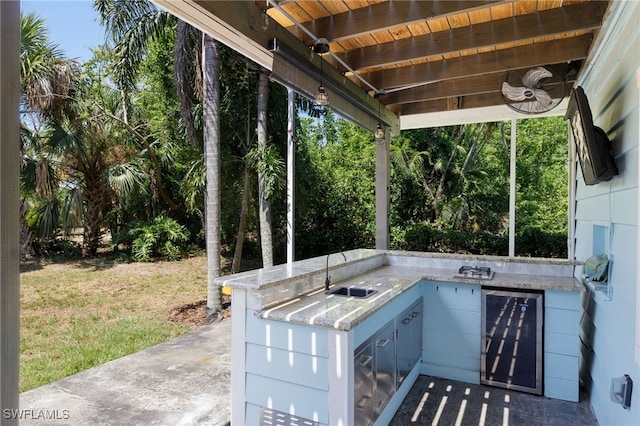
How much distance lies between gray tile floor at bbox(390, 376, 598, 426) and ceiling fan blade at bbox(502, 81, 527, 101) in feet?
8.23

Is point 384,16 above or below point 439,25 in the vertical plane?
below

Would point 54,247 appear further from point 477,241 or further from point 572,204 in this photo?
point 572,204

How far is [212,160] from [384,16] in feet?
11.1

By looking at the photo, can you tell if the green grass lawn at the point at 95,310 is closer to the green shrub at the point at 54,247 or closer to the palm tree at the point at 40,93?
the green shrub at the point at 54,247

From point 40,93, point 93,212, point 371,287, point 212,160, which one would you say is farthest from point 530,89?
point 93,212

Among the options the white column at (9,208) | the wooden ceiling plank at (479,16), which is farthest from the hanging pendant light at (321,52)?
the white column at (9,208)

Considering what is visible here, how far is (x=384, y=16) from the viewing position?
273 centimetres

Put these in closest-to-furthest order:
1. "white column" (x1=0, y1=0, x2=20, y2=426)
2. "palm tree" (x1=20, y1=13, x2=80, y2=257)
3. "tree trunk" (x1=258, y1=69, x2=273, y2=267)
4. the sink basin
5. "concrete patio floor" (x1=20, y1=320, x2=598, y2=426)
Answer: "white column" (x1=0, y1=0, x2=20, y2=426)
"concrete patio floor" (x1=20, y1=320, x2=598, y2=426)
the sink basin
"tree trunk" (x1=258, y1=69, x2=273, y2=267)
"palm tree" (x1=20, y1=13, x2=80, y2=257)

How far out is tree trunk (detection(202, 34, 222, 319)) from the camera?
538 cm

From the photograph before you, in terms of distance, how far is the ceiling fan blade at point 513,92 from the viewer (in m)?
3.25

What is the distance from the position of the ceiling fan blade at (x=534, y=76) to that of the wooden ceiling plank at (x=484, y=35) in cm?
38

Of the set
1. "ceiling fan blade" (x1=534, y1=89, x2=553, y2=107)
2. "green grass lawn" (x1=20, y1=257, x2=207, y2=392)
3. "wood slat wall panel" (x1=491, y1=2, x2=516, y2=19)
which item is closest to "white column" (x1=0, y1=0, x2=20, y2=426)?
"wood slat wall panel" (x1=491, y1=2, x2=516, y2=19)

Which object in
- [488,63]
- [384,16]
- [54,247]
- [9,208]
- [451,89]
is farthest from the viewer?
[54,247]

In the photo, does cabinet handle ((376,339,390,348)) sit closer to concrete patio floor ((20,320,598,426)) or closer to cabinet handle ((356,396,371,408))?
cabinet handle ((356,396,371,408))
